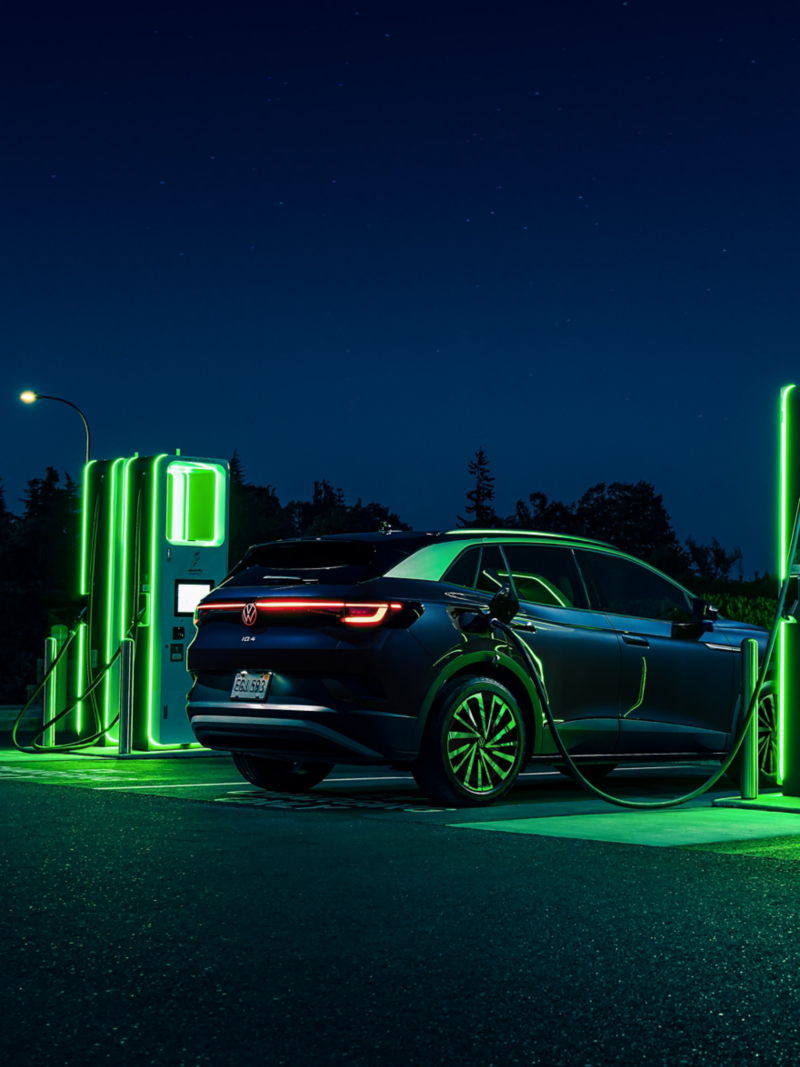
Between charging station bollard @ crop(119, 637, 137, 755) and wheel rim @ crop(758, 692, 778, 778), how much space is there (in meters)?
6.55

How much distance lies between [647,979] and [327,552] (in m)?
5.24

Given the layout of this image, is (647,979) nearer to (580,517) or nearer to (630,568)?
(630,568)

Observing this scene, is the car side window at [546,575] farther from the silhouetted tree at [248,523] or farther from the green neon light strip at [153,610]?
the silhouetted tree at [248,523]

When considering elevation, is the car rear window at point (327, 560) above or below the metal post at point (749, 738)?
above

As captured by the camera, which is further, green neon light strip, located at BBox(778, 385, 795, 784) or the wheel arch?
green neon light strip, located at BBox(778, 385, 795, 784)

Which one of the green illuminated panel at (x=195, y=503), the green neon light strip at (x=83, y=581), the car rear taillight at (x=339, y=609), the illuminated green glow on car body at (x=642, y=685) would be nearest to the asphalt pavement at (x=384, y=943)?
the car rear taillight at (x=339, y=609)

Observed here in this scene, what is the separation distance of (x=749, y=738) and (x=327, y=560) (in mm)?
3189

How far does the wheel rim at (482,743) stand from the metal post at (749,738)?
159cm

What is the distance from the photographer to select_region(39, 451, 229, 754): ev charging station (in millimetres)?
15305

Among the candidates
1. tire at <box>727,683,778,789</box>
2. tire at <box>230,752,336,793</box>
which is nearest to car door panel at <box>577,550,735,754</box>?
tire at <box>727,683,778,789</box>

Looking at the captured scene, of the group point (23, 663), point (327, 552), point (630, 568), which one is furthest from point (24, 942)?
point (23, 663)

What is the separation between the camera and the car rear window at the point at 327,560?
30.6 ft

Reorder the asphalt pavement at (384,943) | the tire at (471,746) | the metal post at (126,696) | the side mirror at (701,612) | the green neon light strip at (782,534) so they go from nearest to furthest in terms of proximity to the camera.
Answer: the asphalt pavement at (384,943) → the tire at (471,746) → the green neon light strip at (782,534) → the side mirror at (701,612) → the metal post at (126,696)

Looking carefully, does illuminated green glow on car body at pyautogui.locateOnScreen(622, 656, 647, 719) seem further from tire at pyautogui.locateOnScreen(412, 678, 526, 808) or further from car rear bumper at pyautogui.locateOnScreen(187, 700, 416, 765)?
car rear bumper at pyautogui.locateOnScreen(187, 700, 416, 765)
